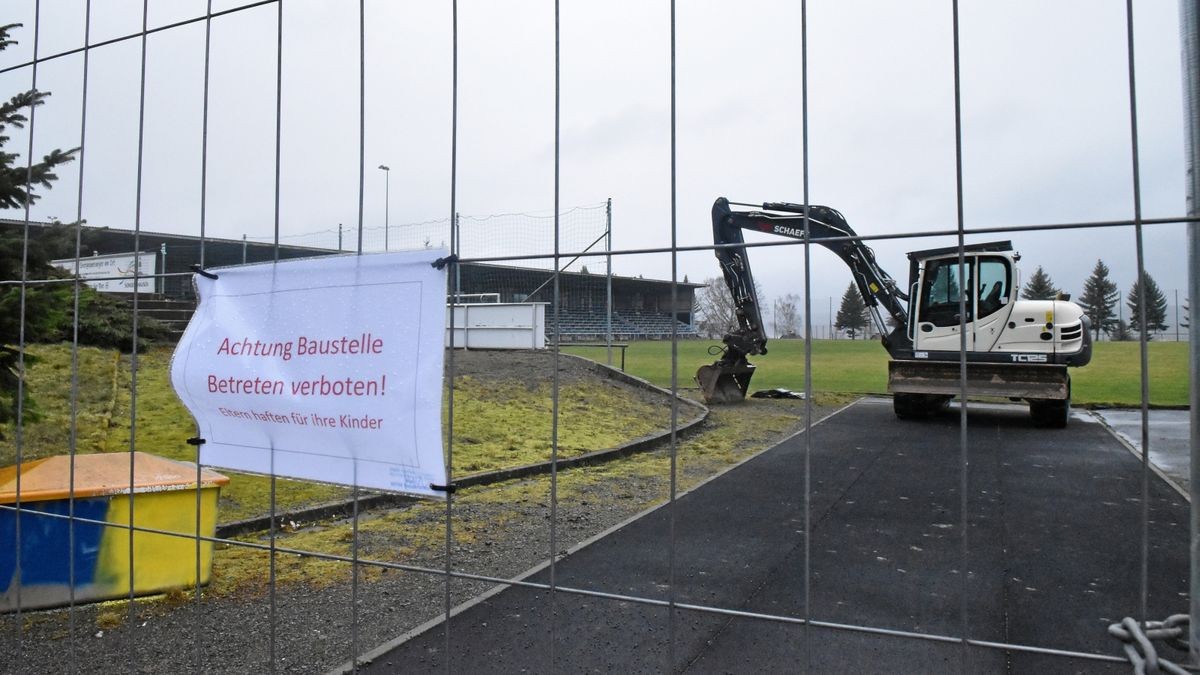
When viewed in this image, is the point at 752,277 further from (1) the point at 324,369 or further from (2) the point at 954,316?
(2) the point at 954,316

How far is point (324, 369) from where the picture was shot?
2.39 m

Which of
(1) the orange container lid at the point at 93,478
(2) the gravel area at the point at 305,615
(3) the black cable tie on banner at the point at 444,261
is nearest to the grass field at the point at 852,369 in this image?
(3) the black cable tie on banner at the point at 444,261

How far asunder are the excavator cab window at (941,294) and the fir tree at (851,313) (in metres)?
2.11

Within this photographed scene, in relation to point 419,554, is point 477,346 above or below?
above

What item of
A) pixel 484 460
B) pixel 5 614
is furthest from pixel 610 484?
pixel 5 614

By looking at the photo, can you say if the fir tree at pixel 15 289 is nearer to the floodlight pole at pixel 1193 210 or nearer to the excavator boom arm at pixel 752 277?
the excavator boom arm at pixel 752 277

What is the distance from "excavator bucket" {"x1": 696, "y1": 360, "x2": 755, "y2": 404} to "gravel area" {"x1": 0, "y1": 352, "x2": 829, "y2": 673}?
8.51 meters

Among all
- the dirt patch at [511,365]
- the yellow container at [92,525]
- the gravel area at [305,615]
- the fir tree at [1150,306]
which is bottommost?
the gravel area at [305,615]

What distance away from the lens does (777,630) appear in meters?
4.11

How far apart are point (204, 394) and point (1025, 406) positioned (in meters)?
16.4

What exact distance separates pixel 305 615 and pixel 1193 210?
4385 mm

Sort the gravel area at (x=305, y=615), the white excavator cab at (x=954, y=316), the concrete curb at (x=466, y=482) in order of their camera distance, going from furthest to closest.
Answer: the white excavator cab at (x=954, y=316), the concrete curb at (x=466, y=482), the gravel area at (x=305, y=615)

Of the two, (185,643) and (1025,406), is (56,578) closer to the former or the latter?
(185,643)

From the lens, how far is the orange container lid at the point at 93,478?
12.5ft
